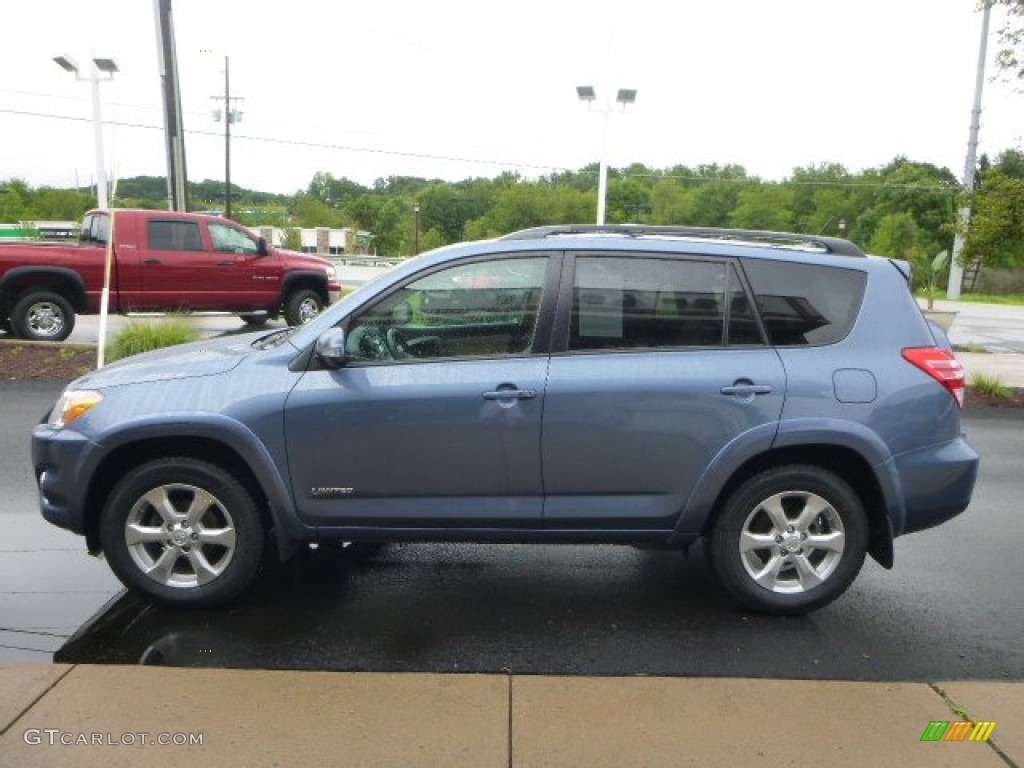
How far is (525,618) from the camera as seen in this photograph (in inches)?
163

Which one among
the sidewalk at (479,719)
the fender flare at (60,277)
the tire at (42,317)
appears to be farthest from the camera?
the tire at (42,317)

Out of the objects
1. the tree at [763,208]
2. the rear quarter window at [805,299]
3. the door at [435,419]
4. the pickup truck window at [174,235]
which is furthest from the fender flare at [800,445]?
the tree at [763,208]

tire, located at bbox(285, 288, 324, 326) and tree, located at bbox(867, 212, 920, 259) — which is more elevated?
tree, located at bbox(867, 212, 920, 259)

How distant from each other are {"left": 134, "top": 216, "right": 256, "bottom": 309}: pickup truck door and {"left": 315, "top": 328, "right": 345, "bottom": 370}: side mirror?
10.9 meters

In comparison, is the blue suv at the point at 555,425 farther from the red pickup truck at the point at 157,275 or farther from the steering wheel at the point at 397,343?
the red pickup truck at the point at 157,275

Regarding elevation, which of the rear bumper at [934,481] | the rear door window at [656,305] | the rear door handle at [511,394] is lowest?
the rear bumper at [934,481]

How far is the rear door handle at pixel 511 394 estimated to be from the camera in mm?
3930

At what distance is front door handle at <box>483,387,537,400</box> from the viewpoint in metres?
3.93

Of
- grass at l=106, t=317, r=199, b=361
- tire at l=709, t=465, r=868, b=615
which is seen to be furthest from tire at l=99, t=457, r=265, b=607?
grass at l=106, t=317, r=199, b=361

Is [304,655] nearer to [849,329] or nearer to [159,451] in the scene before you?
[159,451]

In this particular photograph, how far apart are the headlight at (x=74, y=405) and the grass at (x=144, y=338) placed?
691 cm

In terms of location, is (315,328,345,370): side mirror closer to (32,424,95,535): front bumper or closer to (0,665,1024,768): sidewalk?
(32,424,95,535): front bumper

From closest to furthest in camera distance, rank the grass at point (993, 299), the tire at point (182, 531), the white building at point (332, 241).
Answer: the tire at point (182, 531) → the grass at point (993, 299) → the white building at point (332, 241)

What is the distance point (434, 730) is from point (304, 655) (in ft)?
2.80
